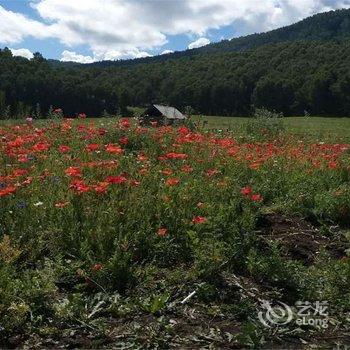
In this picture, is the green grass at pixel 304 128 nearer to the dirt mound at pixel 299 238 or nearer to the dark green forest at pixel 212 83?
the dirt mound at pixel 299 238

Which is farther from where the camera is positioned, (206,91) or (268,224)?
(206,91)

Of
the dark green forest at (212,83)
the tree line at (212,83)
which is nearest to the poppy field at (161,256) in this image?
the tree line at (212,83)

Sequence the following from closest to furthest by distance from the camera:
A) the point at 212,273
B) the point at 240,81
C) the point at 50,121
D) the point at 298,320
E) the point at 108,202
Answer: the point at 298,320 < the point at 212,273 < the point at 108,202 < the point at 50,121 < the point at 240,81

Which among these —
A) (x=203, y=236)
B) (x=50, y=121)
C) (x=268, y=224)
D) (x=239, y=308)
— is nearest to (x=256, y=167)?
(x=268, y=224)

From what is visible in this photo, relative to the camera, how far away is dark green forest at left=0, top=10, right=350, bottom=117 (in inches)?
2992

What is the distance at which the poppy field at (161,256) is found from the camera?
3.33 m

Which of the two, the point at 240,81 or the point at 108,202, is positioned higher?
the point at 240,81

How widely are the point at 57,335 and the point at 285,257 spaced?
7.43ft

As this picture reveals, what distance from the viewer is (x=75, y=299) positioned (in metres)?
3.55

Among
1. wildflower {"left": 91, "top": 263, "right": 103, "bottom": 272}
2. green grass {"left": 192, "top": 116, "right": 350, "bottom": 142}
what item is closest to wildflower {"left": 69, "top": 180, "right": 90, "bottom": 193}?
wildflower {"left": 91, "top": 263, "right": 103, "bottom": 272}

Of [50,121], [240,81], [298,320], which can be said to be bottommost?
[298,320]

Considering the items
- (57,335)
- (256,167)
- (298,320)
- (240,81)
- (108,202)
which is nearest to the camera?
(57,335)

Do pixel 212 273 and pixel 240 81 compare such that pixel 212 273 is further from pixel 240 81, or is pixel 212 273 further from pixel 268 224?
pixel 240 81

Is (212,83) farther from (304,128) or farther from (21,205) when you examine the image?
(21,205)
